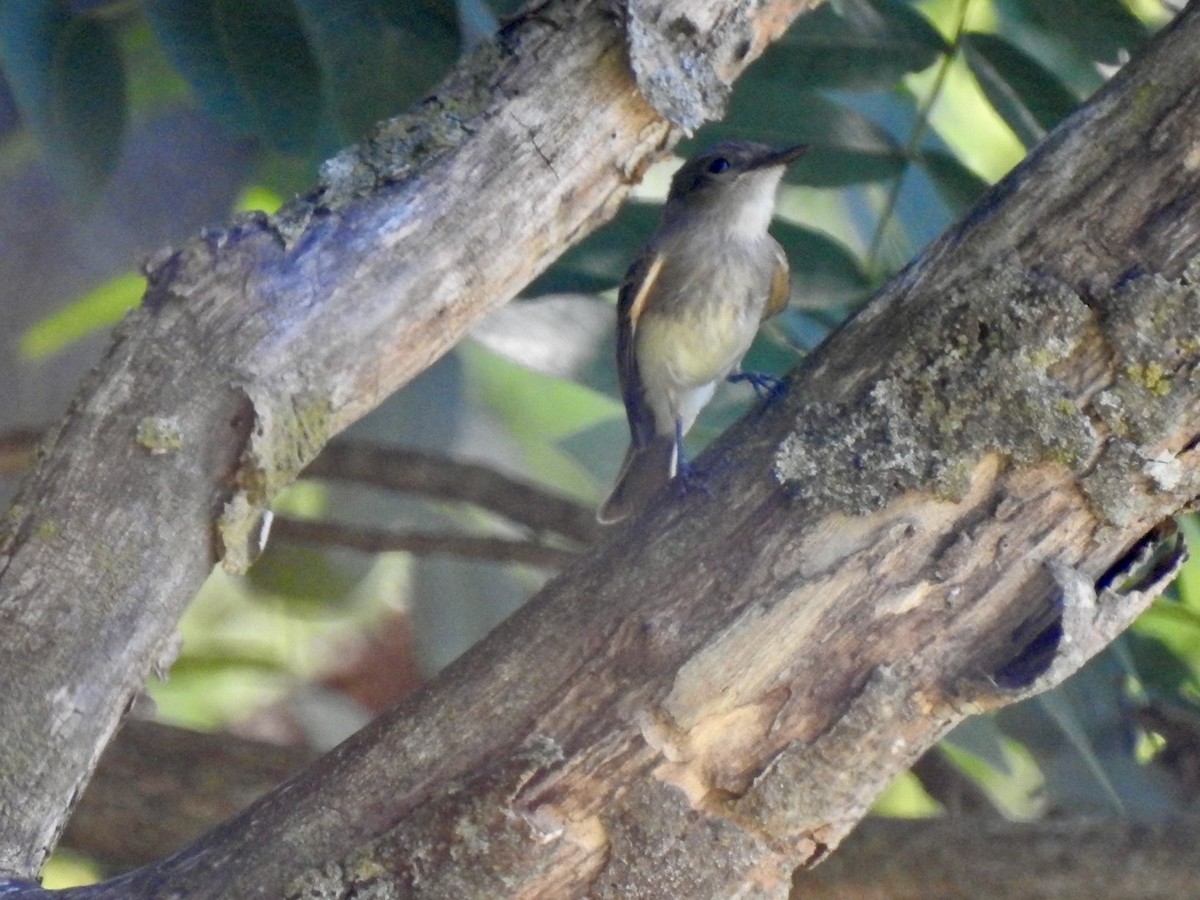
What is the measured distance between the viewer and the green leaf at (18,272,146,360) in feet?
13.3

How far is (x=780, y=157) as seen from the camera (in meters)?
2.98

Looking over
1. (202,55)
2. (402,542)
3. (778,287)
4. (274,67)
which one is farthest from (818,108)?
(402,542)

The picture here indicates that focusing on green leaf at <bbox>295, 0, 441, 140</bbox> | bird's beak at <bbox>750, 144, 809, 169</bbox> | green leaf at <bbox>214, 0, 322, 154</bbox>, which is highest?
green leaf at <bbox>214, 0, 322, 154</bbox>

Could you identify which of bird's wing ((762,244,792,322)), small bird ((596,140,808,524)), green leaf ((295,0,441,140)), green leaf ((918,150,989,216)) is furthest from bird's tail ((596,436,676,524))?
green leaf ((295,0,441,140))

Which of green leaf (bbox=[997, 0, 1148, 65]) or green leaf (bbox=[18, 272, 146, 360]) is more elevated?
green leaf (bbox=[18, 272, 146, 360])

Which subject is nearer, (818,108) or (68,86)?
(68,86)

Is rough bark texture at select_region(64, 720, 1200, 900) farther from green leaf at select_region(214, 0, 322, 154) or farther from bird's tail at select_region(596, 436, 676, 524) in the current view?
green leaf at select_region(214, 0, 322, 154)

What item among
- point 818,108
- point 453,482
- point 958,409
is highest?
point 453,482

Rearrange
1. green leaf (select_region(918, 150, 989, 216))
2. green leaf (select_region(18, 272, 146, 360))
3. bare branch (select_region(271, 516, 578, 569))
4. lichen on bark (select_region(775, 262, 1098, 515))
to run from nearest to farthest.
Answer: lichen on bark (select_region(775, 262, 1098, 515)) → green leaf (select_region(918, 150, 989, 216)) → bare branch (select_region(271, 516, 578, 569)) → green leaf (select_region(18, 272, 146, 360))

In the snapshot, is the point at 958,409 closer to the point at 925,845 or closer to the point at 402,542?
the point at 925,845

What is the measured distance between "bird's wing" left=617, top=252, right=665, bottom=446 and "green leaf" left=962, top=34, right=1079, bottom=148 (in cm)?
71

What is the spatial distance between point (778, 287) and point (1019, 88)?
610 millimetres

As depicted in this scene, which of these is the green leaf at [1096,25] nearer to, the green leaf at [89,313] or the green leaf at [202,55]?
the green leaf at [202,55]

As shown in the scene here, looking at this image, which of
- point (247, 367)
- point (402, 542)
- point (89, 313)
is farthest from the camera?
point (89, 313)
